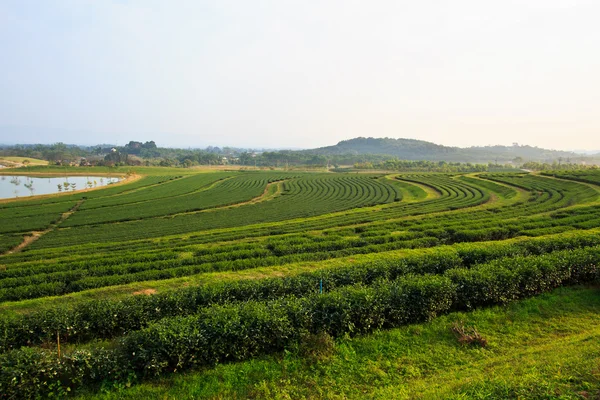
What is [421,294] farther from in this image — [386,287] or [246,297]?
[246,297]

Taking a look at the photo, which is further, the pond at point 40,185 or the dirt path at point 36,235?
the pond at point 40,185

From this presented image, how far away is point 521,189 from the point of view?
184ft

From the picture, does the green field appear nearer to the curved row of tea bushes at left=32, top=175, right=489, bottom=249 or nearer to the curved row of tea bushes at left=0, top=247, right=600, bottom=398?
the curved row of tea bushes at left=0, top=247, right=600, bottom=398

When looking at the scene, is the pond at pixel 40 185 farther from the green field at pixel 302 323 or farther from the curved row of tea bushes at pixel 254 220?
the green field at pixel 302 323

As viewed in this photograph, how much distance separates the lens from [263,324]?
8.96m

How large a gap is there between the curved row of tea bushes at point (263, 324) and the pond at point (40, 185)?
79392 millimetres

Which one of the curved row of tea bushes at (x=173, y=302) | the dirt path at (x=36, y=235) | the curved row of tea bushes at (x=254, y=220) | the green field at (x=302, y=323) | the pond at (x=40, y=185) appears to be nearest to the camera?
the green field at (x=302, y=323)

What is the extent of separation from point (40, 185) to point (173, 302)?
105 m

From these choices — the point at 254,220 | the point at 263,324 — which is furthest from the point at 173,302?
the point at 254,220

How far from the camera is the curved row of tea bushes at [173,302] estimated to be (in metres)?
9.48

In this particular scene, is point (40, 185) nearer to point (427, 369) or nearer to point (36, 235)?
point (36, 235)

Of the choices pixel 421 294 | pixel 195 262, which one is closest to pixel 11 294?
pixel 195 262

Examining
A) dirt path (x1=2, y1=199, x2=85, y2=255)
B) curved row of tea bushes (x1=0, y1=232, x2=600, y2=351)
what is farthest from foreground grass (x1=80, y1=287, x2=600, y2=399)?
dirt path (x1=2, y1=199, x2=85, y2=255)

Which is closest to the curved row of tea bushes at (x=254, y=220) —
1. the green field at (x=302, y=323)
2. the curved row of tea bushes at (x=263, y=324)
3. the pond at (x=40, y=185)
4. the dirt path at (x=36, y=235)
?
the dirt path at (x=36, y=235)
